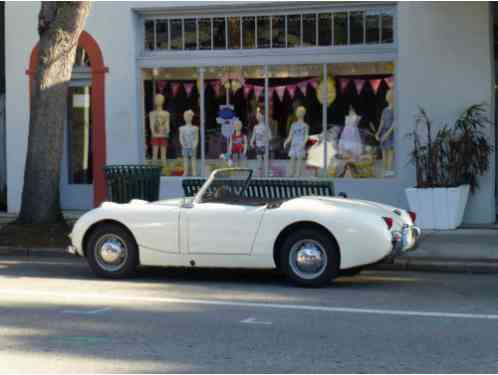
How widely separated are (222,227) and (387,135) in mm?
6830

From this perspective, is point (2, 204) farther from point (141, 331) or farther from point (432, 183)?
point (141, 331)

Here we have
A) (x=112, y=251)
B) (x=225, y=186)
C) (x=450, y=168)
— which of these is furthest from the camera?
(x=450, y=168)

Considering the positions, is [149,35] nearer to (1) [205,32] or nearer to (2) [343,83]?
(1) [205,32]

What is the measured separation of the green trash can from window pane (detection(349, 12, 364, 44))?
15.2 ft

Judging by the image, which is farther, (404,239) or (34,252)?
(34,252)

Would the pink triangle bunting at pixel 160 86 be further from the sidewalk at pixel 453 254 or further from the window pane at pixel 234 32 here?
the sidewalk at pixel 453 254

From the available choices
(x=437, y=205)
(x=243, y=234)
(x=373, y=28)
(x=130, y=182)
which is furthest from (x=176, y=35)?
(x=243, y=234)

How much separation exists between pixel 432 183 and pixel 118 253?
6447 millimetres

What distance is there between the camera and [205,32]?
16531 millimetres

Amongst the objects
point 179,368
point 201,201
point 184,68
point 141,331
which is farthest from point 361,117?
point 179,368

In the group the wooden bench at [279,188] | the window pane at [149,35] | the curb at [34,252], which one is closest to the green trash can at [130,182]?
the wooden bench at [279,188]

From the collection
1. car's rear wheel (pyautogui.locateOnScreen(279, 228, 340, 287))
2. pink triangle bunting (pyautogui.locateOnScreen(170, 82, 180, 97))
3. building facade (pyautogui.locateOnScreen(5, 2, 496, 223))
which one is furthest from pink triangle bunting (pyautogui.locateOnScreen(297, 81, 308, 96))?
car's rear wheel (pyautogui.locateOnScreen(279, 228, 340, 287))

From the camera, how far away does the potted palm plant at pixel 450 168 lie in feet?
47.4

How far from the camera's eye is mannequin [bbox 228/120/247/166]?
54.9 feet
